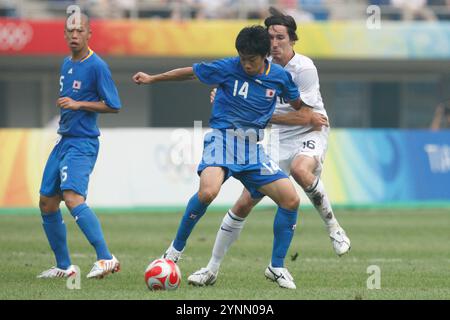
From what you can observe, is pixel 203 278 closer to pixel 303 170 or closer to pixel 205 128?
pixel 303 170

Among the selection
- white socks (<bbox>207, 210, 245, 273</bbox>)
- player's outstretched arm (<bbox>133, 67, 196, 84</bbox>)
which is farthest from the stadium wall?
player's outstretched arm (<bbox>133, 67, 196, 84</bbox>)

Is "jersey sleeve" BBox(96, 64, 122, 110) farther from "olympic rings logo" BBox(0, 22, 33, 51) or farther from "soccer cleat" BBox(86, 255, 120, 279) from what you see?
"olympic rings logo" BBox(0, 22, 33, 51)

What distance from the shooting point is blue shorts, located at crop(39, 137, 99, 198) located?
9.55 metres

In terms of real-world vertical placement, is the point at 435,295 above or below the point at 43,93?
above

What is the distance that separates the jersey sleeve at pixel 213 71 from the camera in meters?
9.12

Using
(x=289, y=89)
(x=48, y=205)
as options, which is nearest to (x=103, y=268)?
(x=48, y=205)

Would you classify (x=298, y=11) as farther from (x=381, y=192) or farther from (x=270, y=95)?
(x=270, y=95)

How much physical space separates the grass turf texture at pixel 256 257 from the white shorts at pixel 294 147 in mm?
1079

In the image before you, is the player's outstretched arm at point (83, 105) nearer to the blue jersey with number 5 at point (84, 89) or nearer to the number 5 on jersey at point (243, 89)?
the blue jersey with number 5 at point (84, 89)

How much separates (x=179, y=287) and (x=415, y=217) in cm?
1001

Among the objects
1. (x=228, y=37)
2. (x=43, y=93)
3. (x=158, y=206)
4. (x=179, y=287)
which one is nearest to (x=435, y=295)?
(x=179, y=287)

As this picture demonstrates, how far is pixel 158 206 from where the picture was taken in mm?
19359

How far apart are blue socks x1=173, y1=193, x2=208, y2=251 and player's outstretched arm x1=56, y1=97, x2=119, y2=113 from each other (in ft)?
4.18

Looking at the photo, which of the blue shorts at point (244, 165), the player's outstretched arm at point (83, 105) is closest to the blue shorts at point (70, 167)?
the player's outstretched arm at point (83, 105)
